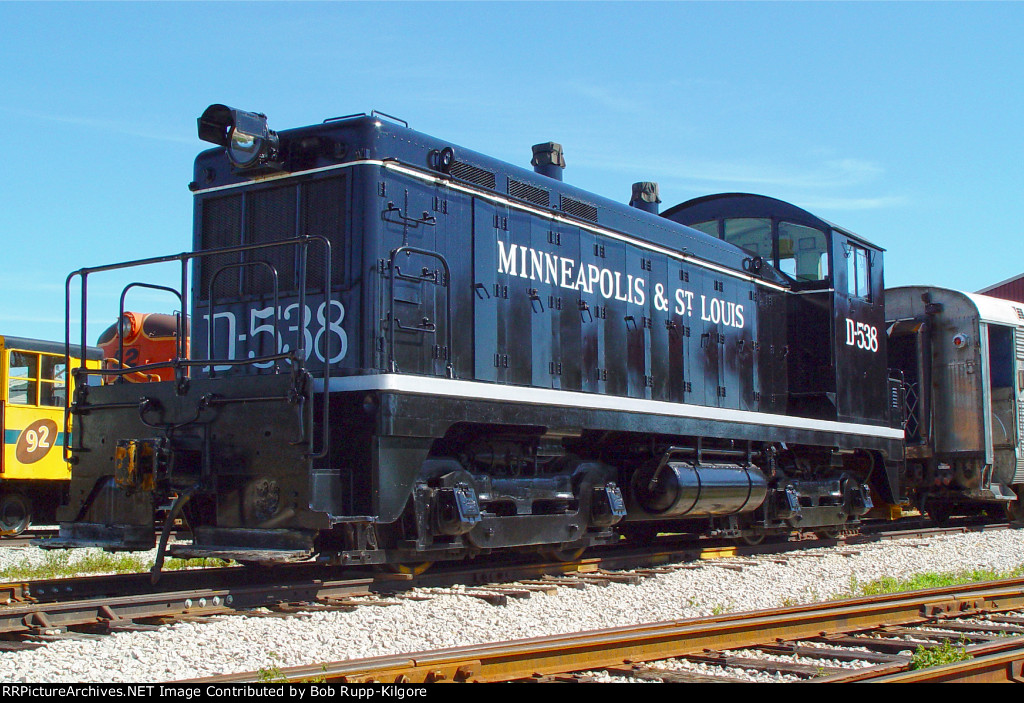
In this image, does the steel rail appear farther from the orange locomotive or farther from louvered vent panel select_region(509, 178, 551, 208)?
the orange locomotive

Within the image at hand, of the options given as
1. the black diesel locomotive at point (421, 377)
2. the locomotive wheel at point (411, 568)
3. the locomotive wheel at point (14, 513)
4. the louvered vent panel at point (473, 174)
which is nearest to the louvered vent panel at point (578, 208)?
the black diesel locomotive at point (421, 377)

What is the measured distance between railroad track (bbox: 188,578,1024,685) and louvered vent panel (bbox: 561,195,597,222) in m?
4.00

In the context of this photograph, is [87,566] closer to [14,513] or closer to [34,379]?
[14,513]

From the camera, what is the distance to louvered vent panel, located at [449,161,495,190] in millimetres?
7805

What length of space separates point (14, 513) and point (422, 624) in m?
11.2

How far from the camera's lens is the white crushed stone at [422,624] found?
4590 millimetres

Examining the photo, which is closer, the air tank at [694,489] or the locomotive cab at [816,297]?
the air tank at [694,489]

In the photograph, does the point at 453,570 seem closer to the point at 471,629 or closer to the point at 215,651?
the point at 471,629

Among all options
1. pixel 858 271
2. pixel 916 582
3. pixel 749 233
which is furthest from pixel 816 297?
pixel 916 582

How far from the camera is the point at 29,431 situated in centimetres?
1439

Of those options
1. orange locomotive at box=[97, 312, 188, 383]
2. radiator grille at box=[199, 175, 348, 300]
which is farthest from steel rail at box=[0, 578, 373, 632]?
orange locomotive at box=[97, 312, 188, 383]

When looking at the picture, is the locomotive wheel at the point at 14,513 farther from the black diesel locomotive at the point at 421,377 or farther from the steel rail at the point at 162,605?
the steel rail at the point at 162,605

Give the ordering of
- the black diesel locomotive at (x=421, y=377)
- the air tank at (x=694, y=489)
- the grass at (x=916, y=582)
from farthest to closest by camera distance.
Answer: the air tank at (x=694, y=489) → the grass at (x=916, y=582) → the black diesel locomotive at (x=421, y=377)

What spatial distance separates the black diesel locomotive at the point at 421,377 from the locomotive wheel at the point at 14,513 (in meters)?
8.46
